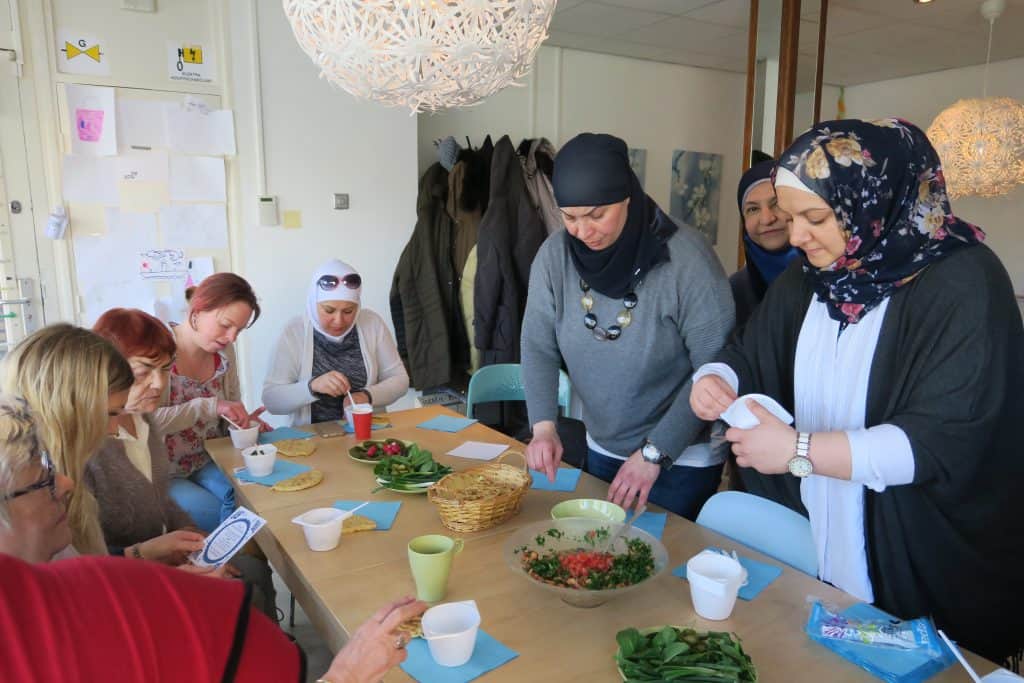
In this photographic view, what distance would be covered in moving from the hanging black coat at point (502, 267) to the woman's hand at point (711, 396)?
2.30 metres

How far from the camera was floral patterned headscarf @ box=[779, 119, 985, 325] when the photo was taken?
124 centimetres

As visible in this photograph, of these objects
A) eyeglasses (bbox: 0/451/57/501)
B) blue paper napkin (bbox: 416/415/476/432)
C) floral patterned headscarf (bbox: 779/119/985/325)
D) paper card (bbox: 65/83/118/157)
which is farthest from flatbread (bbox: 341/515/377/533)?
paper card (bbox: 65/83/118/157)

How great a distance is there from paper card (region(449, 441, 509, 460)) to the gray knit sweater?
171 mm

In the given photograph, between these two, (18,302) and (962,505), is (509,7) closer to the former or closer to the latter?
(962,505)

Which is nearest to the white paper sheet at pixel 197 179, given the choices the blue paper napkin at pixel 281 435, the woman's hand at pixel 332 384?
the woman's hand at pixel 332 384

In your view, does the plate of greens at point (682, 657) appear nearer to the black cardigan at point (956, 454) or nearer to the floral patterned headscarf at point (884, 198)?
the black cardigan at point (956, 454)

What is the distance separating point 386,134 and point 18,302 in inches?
79.2

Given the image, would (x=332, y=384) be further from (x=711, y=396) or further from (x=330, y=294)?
(x=711, y=396)

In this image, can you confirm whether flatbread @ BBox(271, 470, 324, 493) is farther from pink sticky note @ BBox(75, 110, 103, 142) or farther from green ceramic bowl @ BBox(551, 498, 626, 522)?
pink sticky note @ BBox(75, 110, 103, 142)

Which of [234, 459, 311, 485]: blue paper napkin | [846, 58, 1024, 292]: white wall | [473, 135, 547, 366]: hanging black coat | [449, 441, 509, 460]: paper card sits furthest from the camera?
[846, 58, 1024, 292]: white wall

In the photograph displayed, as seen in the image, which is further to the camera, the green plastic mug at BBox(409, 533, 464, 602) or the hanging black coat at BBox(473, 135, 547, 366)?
the hanging black coat at BBox(473, 135, 547, 366)

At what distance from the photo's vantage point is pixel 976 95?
532 cm

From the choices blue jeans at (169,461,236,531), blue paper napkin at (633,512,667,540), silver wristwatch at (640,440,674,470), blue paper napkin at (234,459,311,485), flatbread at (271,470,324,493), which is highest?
silver wristwatch at (640,440,674,470)

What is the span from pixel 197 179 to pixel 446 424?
6.59ft
